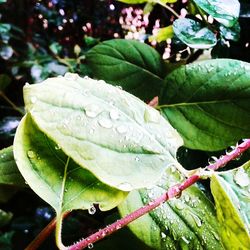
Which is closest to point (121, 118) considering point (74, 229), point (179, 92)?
point (179, 92)

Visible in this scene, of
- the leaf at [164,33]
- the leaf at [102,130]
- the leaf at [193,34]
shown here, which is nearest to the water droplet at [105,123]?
the leaf at [102,130]

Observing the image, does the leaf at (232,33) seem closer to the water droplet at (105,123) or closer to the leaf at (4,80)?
the water droplet at (105,123)

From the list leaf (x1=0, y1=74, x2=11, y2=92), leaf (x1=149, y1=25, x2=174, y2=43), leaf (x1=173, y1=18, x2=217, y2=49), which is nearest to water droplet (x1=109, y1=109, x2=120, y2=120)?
leaf (x1=173, y1=18, x2=217, y2=49)

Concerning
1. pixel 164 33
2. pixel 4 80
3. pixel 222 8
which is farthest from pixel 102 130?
pixel 4 80

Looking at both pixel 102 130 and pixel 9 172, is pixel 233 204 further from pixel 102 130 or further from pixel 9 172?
pixel 9 172

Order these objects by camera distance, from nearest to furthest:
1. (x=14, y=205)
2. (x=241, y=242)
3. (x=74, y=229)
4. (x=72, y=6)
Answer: (x=241, y=242) < (x=74, y=229) < (x=14, y=205) < (x=72, y=6)

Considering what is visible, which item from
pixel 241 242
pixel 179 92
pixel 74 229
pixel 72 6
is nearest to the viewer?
pixel 241 242

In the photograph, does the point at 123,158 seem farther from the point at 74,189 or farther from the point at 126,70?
the point at 126,70
